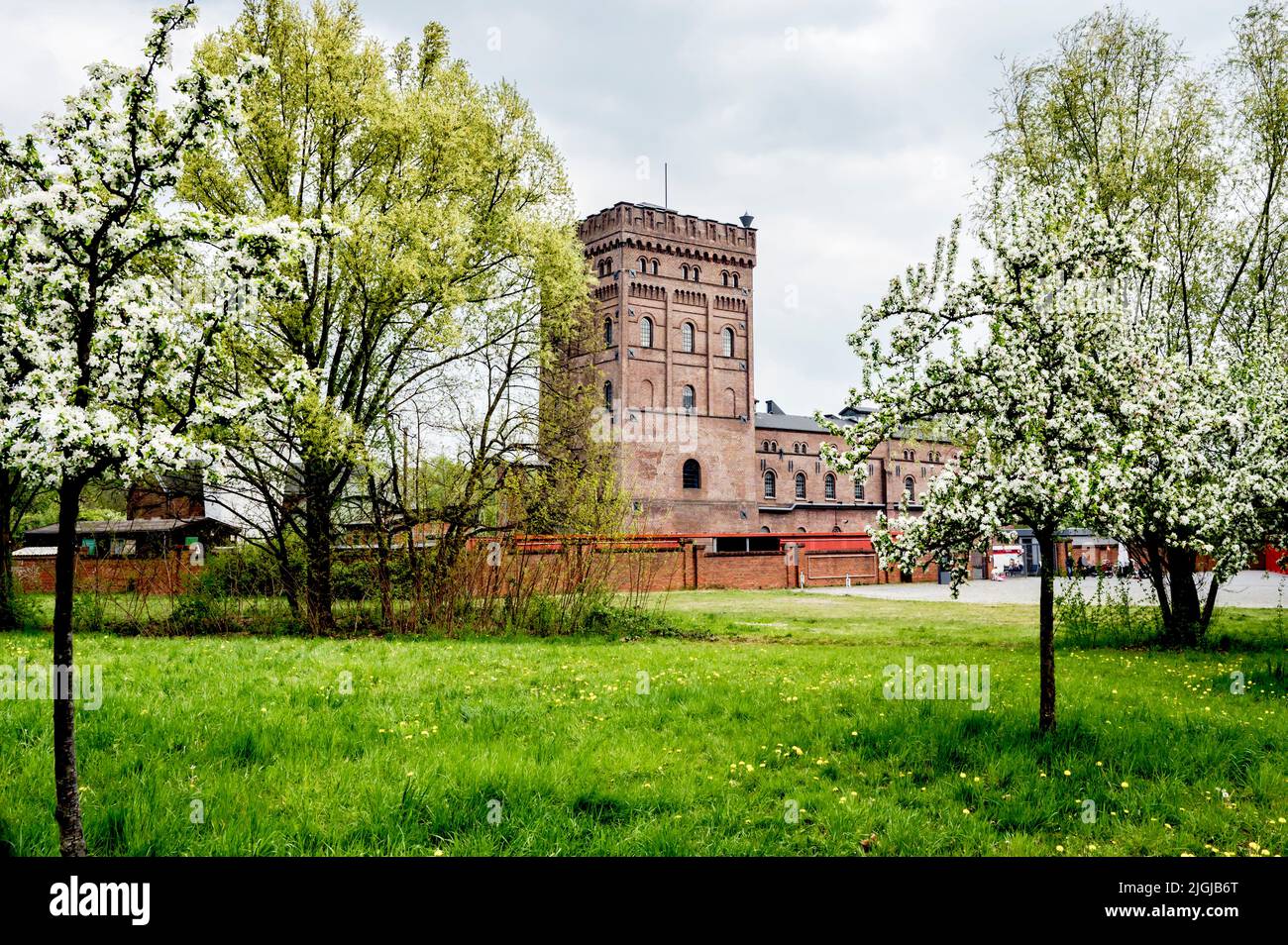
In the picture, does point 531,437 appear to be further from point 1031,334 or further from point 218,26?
point 1031,334

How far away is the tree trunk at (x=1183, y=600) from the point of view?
15.4 meters

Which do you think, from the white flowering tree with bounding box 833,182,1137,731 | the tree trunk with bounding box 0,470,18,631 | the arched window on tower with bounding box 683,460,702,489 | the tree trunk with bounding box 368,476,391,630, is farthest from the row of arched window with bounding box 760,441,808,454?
the white flowering tree with bounding box 833,182,1137,731

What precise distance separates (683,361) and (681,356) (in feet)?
1.33

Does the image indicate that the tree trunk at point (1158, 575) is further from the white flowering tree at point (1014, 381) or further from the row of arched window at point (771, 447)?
the row of arched window at point (771, 447)

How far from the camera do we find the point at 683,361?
211 feet

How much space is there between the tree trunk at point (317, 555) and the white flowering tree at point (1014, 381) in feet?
43.8

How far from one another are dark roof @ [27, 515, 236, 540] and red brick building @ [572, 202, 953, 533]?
28308 millimetres

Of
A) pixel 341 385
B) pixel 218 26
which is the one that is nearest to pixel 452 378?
pixel 341 385

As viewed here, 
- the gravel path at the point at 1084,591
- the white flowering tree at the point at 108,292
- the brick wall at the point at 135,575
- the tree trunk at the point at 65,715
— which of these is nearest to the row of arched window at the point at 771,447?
the gravel path at the point at 1084,591

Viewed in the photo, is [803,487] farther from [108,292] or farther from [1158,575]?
[108,292]

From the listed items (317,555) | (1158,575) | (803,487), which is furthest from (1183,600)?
(803,487)

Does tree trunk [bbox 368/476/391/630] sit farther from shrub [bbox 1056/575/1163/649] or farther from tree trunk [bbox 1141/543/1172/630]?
tree trunk [bbox 1141/543/1172/630]

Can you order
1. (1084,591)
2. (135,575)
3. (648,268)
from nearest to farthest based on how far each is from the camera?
(135,575)
(1084,591)
(648,268)

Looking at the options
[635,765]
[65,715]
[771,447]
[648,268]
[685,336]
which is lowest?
[635,765]
